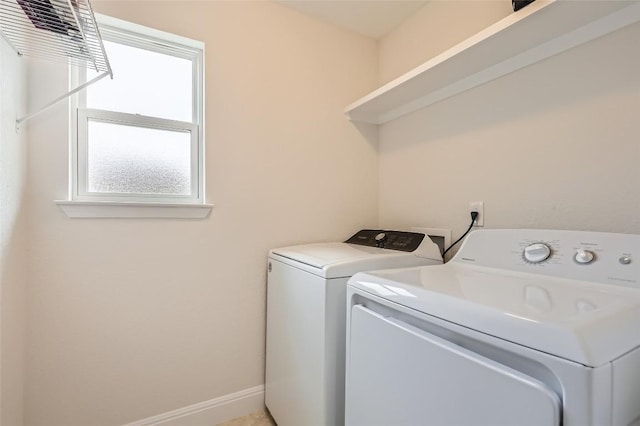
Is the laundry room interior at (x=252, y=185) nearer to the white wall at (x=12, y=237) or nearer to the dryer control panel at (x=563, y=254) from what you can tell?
the white wall at (x=12, y=237)

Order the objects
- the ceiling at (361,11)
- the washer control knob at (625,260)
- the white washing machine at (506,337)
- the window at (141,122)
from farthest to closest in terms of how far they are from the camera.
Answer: the ceiling at (361,11) < the window at (141,122) < the washer control knob at (625,260) < the white washing machine at (506,337)

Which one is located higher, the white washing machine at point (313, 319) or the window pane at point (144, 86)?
the window pane at point (144, 86)

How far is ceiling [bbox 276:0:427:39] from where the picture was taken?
1.77m

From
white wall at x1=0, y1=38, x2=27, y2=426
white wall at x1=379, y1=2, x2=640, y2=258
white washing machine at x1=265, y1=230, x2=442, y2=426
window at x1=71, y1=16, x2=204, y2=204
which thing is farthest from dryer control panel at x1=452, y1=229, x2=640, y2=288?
white wall at x1=0, y1=38, x2=27, y2=426

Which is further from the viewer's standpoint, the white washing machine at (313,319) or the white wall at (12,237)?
the white washing machine at (313,319)

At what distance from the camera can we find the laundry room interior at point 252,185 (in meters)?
1.11

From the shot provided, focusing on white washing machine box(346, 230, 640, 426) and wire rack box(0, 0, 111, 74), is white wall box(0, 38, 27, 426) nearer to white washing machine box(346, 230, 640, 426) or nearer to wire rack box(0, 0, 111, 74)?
wire rack box(0, 0, 111, 74)

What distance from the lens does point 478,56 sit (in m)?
1.28

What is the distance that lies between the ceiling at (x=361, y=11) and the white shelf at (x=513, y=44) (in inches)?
22.8

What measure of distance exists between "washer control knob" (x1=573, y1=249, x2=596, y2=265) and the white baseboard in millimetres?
1636

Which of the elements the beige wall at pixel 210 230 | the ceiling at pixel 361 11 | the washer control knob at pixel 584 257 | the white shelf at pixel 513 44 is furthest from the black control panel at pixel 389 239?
the ceiling at pixel 361 11

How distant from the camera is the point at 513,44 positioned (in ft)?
3.92

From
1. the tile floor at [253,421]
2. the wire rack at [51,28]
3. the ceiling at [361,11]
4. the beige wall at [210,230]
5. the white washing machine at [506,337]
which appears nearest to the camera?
the white washing machine at [506,337]

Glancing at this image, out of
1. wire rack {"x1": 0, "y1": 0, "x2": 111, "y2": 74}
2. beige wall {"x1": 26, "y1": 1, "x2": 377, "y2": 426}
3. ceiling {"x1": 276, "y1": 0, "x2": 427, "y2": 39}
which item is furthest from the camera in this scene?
ceiling {"x1": 276, "y1": 0, "x2": 427, "y2": 39}
